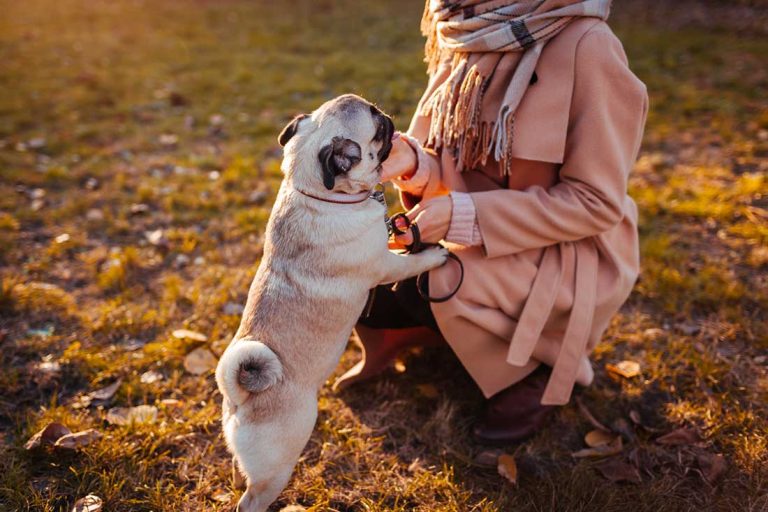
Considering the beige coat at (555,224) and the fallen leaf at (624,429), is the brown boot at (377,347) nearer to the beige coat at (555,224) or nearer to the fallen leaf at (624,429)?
the beige coat at (555,224)

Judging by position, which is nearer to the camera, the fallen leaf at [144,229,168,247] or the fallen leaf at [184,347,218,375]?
the fallen leaf at [184,347,218,375]

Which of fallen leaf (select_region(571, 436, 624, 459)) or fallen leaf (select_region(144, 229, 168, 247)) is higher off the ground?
fallen leaf (select_region(144, 229, 168, 247))

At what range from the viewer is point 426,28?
2.65 m

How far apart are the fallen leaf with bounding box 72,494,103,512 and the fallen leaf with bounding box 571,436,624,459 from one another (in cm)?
193

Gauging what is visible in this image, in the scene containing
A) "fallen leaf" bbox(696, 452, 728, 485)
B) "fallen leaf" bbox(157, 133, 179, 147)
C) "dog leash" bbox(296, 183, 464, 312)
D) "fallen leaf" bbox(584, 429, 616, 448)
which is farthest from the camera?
"fallen leaf" bbox(157, 133, 179, 147)

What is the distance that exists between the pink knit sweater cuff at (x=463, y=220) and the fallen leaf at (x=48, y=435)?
1.82 meters

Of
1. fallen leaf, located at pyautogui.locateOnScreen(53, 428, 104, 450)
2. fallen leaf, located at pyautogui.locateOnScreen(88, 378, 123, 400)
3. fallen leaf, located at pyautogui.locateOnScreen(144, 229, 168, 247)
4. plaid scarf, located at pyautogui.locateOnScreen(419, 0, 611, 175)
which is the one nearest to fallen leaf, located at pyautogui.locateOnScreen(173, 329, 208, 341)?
fallen leaf, located at pyautogui.locateOnScreen(88, 378, 123, 400)

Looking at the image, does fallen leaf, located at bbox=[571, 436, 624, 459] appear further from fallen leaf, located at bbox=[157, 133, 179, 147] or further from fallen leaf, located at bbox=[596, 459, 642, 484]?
fallen leaf, located at bbox=[157, 133, 179, 147]

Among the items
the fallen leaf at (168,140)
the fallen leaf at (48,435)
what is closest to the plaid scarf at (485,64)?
the fallen leaf at (48,435)

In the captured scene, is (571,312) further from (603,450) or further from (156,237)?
(156,237)

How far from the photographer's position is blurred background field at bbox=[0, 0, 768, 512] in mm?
2234

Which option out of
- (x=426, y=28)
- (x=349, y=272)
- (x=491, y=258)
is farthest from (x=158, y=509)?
(x=426, y=28)

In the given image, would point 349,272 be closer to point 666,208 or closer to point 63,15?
point 666,208

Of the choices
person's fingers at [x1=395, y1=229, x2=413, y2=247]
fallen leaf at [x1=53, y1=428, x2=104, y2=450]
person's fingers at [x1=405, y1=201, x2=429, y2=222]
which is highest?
person's fingers at [x1=405, y1=201, x2=429, y2=222]
